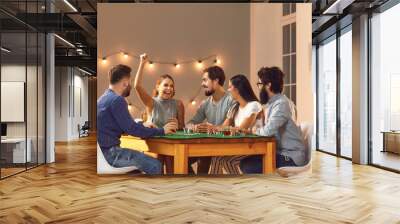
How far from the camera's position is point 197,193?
5.53 meters

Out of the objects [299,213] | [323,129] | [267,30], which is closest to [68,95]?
[323,129]

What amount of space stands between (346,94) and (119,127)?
5.65 metres

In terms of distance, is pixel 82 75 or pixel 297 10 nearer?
pixel 297 10

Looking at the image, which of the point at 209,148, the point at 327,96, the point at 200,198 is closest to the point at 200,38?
the point at 209,148

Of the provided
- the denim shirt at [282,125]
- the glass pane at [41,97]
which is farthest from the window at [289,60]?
the glass pane at [41,97]

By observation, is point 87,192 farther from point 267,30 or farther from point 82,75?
point 82,75

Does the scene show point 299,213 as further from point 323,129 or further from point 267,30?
point 323,129

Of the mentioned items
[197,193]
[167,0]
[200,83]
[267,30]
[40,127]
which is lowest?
[197,193]

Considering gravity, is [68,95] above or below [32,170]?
above

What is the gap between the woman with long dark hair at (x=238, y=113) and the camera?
22.2 feet

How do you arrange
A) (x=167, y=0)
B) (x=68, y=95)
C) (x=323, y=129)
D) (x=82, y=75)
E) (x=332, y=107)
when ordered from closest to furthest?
(x=167, y=0) < (x=332, y=107) < (x=323, y=129) < (x=68, y=95) < (x=82, y=75)

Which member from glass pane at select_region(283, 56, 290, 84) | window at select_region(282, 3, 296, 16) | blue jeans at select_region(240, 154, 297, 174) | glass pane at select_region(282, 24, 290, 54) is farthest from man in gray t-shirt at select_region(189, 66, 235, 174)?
window at select_region(282, 3, 296, 16)

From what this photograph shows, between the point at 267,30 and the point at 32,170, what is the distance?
511 centimetres

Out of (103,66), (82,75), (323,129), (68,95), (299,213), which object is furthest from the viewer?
(82,75)
